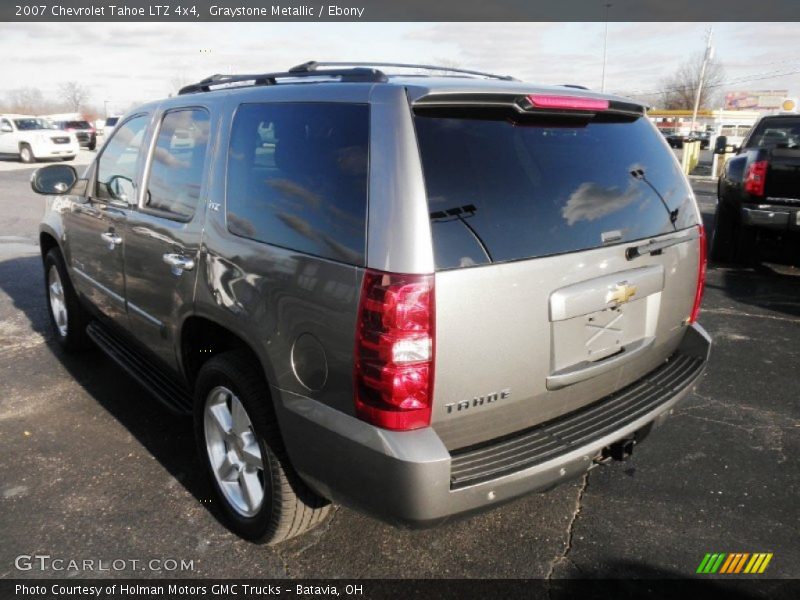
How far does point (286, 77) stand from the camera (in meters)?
2.72

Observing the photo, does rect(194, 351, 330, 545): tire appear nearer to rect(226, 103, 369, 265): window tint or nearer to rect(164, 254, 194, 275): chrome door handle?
rect(164, 254, 194, 275): chrome door handle

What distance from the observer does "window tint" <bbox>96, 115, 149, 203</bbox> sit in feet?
11.4

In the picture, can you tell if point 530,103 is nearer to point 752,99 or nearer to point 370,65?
point 370,65

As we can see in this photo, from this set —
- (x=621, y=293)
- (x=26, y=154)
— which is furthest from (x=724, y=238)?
(x=26, y=154)

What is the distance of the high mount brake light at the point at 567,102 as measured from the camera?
85.9 inches

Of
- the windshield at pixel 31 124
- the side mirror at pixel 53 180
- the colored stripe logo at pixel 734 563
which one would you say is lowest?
the colored stripe logo at pixel 734 563

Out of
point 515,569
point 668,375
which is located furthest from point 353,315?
point 668,375

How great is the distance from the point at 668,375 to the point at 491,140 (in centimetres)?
143

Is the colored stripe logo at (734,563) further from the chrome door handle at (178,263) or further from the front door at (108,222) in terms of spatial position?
the front door at (108,222)

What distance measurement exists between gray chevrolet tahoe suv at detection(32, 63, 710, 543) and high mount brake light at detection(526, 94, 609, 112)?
0.05 ft

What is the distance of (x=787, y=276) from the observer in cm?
741

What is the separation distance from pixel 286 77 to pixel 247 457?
1638 millimetres

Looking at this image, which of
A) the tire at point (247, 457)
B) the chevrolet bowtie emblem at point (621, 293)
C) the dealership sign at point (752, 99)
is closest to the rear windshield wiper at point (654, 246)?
the chevrolet bowtie emblem at point (621, 293)

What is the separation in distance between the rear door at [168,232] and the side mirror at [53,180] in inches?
46.3
